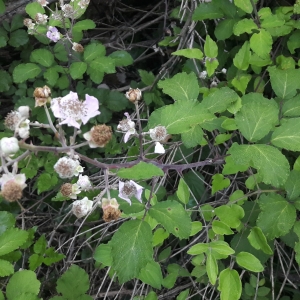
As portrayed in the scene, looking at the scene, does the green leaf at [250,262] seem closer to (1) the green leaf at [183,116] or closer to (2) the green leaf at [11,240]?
(1) the green leaf at [183,116]

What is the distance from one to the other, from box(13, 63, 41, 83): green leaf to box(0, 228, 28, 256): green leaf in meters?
0.92

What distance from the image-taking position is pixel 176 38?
7.30 ft

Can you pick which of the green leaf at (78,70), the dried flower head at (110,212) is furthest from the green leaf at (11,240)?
the green leaf at (78,70)

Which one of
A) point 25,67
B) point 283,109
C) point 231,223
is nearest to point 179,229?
point 231,223

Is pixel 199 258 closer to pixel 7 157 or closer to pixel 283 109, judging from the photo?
pixel 283 109

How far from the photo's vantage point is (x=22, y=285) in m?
1.59

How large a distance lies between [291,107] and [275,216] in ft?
1.66

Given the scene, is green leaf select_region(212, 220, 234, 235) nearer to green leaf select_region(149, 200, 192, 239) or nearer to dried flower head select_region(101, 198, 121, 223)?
green leaf select_region(149, 200, 192, 239)

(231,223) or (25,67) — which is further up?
(25,67)

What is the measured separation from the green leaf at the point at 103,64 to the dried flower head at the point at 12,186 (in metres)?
1.17

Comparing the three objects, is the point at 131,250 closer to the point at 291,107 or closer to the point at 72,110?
the point at 72,110

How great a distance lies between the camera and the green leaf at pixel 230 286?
1383 millimetres

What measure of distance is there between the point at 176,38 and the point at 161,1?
42 cm

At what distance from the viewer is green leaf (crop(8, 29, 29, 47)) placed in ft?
7.43
